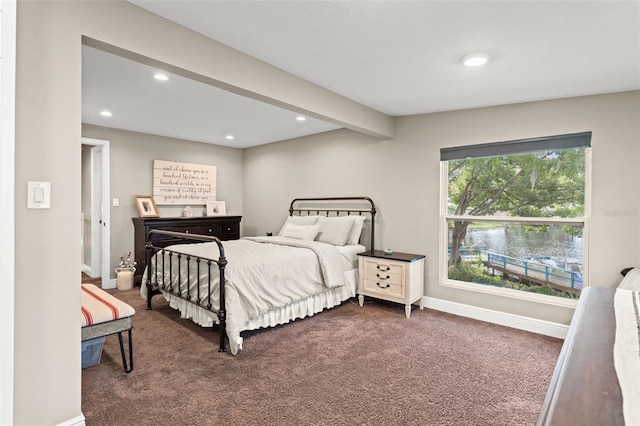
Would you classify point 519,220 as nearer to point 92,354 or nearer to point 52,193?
point 52,193

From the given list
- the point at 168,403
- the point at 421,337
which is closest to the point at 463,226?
the point at 421,337

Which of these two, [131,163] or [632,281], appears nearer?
[632,281]

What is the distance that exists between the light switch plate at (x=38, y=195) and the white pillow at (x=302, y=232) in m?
3.10

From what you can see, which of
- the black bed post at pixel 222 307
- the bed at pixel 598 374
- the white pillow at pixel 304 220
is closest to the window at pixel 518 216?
the white pillow at pixel 304 220

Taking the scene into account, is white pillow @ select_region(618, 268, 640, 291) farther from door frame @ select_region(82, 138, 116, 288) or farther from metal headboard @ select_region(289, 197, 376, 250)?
door frame @ select_region(82, 138, 116, 288)

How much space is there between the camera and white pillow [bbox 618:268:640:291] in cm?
229

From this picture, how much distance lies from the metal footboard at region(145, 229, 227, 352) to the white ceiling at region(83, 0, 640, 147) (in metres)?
1.55

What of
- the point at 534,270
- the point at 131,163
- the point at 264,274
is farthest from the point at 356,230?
the point at 131,163

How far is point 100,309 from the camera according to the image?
226 cm

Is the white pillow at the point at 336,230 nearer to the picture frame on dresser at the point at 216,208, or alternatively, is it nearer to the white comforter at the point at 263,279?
the white comforter at the point at 263,279

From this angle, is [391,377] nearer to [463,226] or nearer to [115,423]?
[115,423]

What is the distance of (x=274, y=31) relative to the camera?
2088 millimetres

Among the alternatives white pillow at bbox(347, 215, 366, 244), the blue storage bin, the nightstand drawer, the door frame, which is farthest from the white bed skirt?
the door frame

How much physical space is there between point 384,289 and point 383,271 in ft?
0.67
